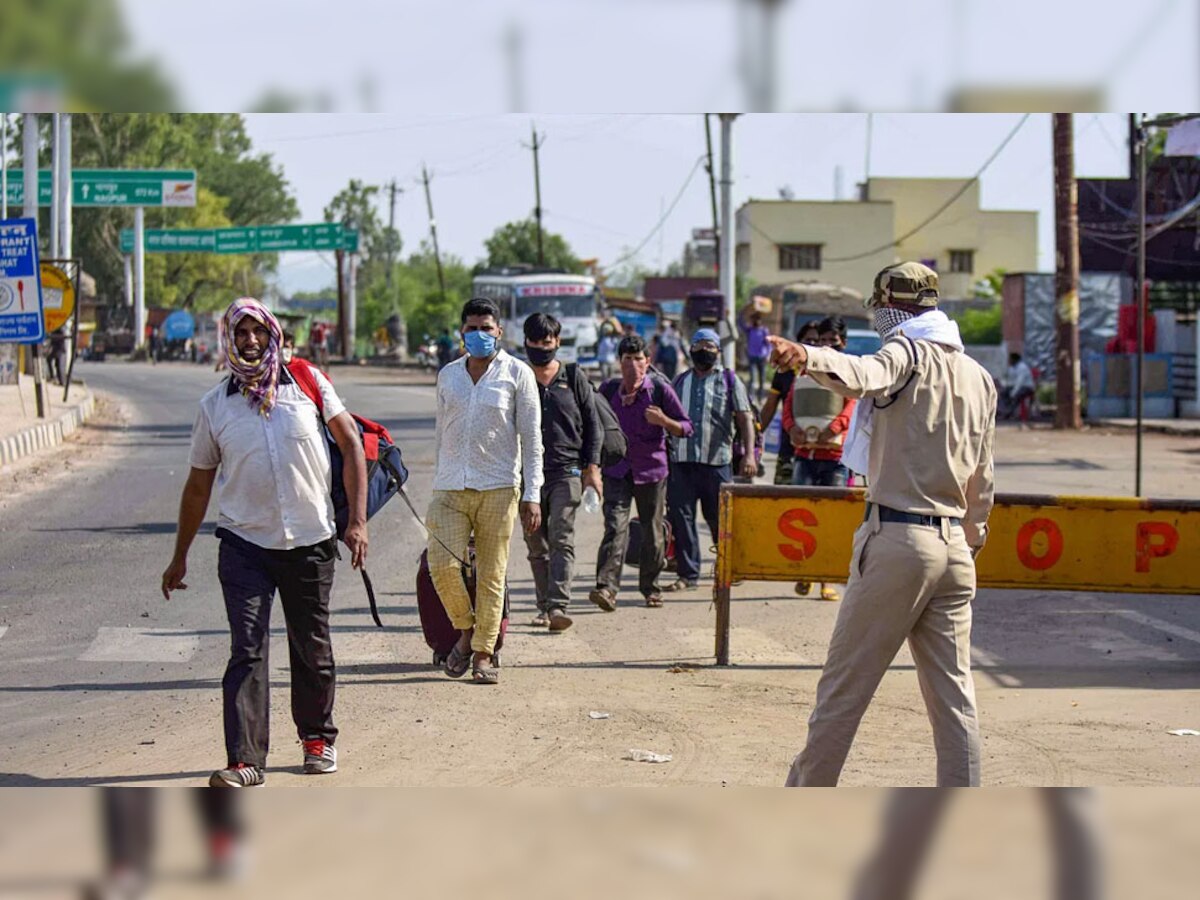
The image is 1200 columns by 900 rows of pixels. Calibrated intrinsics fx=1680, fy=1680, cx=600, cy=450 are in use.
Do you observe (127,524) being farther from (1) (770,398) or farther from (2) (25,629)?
(1) (770,398)

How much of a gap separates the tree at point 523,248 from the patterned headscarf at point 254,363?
67.2m

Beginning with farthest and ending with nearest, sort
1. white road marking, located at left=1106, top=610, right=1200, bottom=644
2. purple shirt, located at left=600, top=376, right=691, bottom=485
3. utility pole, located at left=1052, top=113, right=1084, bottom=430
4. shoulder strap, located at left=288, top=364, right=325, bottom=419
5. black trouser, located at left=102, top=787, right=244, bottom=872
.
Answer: utility pole, located at left=1052, top=113, right=1084, bottom=430 → purple shirt, located at left=600, top=376, right=691, bottom=485 → white road marking, located at left=1106, top=610, right=1200, bottom=644 → shoulder strap, located at left=288, top=364, right=325, bottom=419 → black trouser, located at left=102, top=787, right=244, bottom=872

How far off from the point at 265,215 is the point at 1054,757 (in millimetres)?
95825

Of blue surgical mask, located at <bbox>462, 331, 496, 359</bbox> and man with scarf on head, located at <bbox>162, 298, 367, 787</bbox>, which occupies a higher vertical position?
blue surgical mask, located at <bbox>462, 331, 496, 359</bbox>

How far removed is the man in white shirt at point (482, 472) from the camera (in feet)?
26.8

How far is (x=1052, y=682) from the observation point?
866 cm

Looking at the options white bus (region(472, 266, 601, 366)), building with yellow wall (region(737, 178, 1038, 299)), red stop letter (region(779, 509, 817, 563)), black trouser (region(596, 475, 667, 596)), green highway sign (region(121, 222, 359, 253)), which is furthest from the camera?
building with yellow wall (region(737, 178, 1038, 299))

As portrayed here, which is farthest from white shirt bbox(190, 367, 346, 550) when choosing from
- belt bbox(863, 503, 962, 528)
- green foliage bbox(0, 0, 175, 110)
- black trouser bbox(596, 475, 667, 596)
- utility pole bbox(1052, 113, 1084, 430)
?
utility pole bbox(1052, 113, 1084, 430)

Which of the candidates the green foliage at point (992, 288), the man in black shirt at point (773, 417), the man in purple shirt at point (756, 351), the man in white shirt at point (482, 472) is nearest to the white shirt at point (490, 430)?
the man in white shirt at point (482, 472)

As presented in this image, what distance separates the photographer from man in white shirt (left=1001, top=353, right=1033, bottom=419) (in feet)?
101

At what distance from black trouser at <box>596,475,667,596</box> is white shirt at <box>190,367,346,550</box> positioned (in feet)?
14.9

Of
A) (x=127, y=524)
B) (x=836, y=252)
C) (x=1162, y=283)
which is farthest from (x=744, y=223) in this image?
(x=127, y=524)

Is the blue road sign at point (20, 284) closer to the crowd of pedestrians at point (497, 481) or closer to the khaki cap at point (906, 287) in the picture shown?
the crowd of pedestrians at point (497, 481)

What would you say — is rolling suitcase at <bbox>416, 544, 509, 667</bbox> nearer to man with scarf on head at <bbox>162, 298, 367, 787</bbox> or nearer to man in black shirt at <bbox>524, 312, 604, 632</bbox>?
man in black shirt at <bbox>524, 312, 604, 632</bbox>
